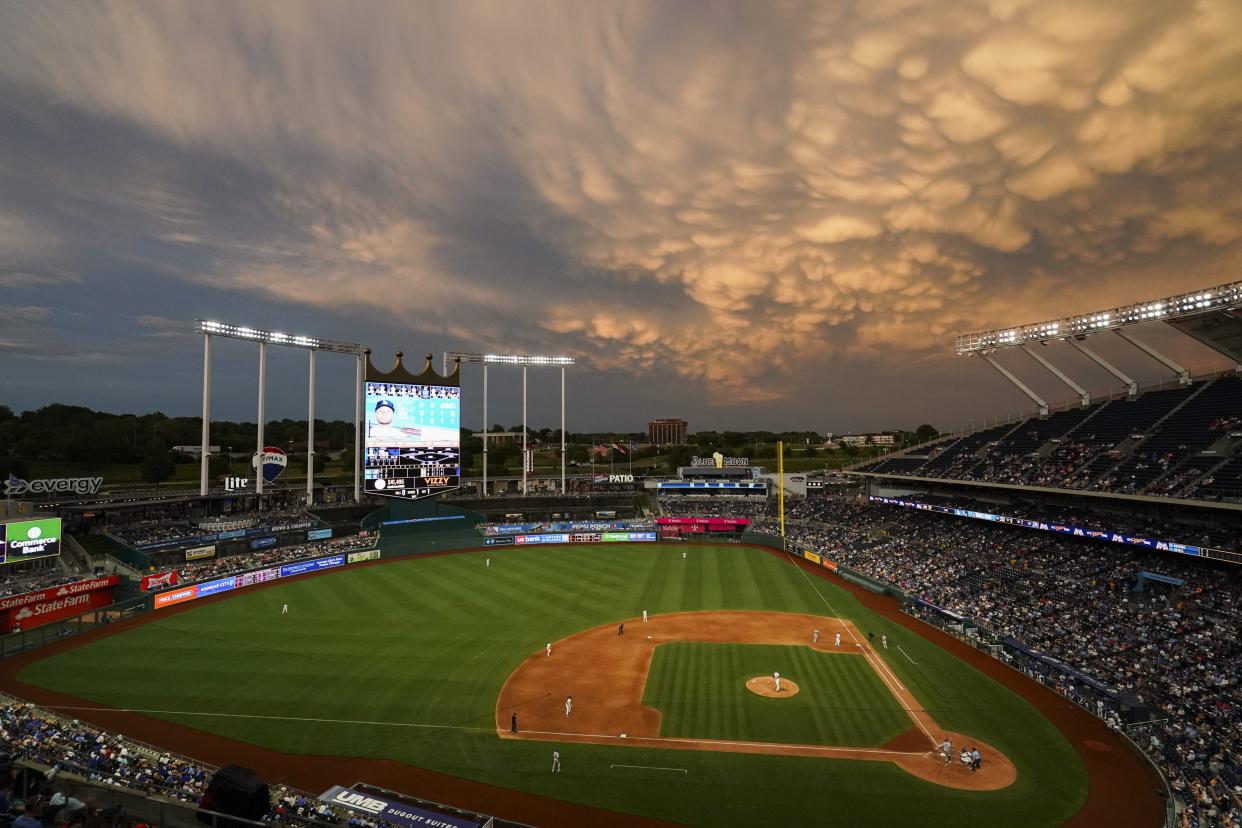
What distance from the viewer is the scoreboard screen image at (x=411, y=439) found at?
2045 inches

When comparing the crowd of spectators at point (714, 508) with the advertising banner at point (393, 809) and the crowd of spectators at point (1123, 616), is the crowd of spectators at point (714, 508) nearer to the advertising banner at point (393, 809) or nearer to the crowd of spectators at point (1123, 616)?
the crowd of spectators at point (1123, 616)

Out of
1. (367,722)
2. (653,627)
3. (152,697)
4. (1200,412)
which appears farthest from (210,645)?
(1200,412)

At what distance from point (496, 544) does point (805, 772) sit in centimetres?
4596

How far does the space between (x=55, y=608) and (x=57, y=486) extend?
14815 mm

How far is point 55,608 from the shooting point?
34.4 m

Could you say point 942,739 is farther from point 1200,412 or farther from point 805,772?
point 1200,412

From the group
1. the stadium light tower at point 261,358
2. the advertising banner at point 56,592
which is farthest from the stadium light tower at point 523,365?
the advertising banner at point 56,592

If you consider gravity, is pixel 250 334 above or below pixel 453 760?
above

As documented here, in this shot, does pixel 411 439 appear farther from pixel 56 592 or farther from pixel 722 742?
pixel 722 742

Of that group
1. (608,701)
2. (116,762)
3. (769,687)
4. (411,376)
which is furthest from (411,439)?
(769,687)

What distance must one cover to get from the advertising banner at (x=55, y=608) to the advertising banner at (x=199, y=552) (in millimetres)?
8749

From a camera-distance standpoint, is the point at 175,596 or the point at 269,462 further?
the point at 269,462

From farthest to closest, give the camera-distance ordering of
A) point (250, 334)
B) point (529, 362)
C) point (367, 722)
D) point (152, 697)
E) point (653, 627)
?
point (529, 362)
point (250, 334)
point (653, 627)
point (152, 697)
point (367, 722)

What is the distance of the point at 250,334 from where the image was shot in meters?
53.2
